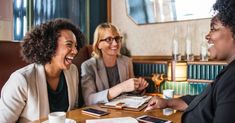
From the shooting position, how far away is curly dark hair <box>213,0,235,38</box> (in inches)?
41.6

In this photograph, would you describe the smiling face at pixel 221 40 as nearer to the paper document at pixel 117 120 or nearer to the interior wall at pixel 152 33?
the paper document at pixel 117 120

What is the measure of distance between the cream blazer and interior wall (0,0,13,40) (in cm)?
112

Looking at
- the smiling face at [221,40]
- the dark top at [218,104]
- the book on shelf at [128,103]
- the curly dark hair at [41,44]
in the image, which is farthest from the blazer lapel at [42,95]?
the smiling face at [221,40]

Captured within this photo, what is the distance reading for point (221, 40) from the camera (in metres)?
1.11

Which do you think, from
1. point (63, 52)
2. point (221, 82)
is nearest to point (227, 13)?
point (221, 82)

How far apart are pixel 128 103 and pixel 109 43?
2.52 feet

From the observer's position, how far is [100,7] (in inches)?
131

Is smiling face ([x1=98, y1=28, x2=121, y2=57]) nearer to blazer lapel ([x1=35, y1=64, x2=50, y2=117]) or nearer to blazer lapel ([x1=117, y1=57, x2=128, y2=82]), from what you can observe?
blazer lapel ([x1=117, y1=57, x2=128, y2=82])

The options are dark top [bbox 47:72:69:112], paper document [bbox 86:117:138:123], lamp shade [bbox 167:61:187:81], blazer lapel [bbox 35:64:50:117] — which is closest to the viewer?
paper document [bbox 86:117:138:123]

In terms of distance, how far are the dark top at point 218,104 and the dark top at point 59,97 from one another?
0.90 metres

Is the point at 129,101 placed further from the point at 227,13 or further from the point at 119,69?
the point at 227,13

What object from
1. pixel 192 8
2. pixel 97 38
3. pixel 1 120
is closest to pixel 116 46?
pixel 97 38

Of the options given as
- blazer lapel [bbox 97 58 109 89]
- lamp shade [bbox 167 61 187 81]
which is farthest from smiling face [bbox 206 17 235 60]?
lamp shade [bbox 167 61 187 81]

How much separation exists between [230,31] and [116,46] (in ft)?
4.52
